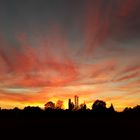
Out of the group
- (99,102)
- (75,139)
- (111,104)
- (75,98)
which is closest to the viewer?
(75,139)

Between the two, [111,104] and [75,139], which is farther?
[111,104]

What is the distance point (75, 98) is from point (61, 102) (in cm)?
2892

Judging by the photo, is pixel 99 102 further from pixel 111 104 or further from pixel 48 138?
pixel 48 138

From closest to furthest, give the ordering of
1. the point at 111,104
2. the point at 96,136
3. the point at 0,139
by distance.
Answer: the point at 0,139 < the point at 96,136 < the point at 111,104

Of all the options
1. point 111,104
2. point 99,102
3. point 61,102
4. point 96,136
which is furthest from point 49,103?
point 96,136

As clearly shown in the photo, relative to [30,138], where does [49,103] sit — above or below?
above

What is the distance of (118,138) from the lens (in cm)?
2817

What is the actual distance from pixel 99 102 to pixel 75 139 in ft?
313

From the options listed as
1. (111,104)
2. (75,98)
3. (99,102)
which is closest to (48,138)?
(75,98)

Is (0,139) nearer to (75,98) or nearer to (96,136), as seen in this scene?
(96,136)

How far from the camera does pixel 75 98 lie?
9675cm

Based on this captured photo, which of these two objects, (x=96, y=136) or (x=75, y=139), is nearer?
(x=75, y=139)

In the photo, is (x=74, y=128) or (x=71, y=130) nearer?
(x=71, y=130)

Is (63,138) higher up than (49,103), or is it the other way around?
(49,103)
